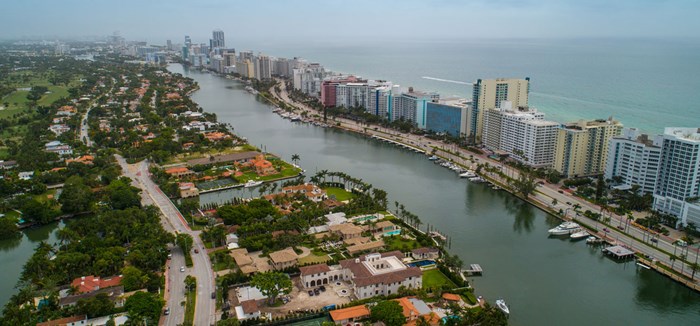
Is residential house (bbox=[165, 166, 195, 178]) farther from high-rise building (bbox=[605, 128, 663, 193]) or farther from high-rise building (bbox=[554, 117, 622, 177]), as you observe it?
high-rise building (bbox=[605, 128, 663, 193])

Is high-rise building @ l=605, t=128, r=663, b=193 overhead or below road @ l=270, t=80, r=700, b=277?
overhead

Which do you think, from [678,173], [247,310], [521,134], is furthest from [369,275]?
[521,134]

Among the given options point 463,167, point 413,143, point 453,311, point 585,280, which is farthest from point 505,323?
point 413,143

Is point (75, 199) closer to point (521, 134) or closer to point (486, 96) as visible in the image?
point (521, 134)

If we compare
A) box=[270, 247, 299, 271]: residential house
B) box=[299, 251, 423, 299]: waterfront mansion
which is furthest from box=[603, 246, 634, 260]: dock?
box=[270, 247, 299, 271]: residential house

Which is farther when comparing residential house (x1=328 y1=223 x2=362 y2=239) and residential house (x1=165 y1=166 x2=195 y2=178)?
residential house (x1=165 y1=166 x2=195 y2=178)

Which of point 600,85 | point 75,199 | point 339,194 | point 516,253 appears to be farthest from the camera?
point 600,85
